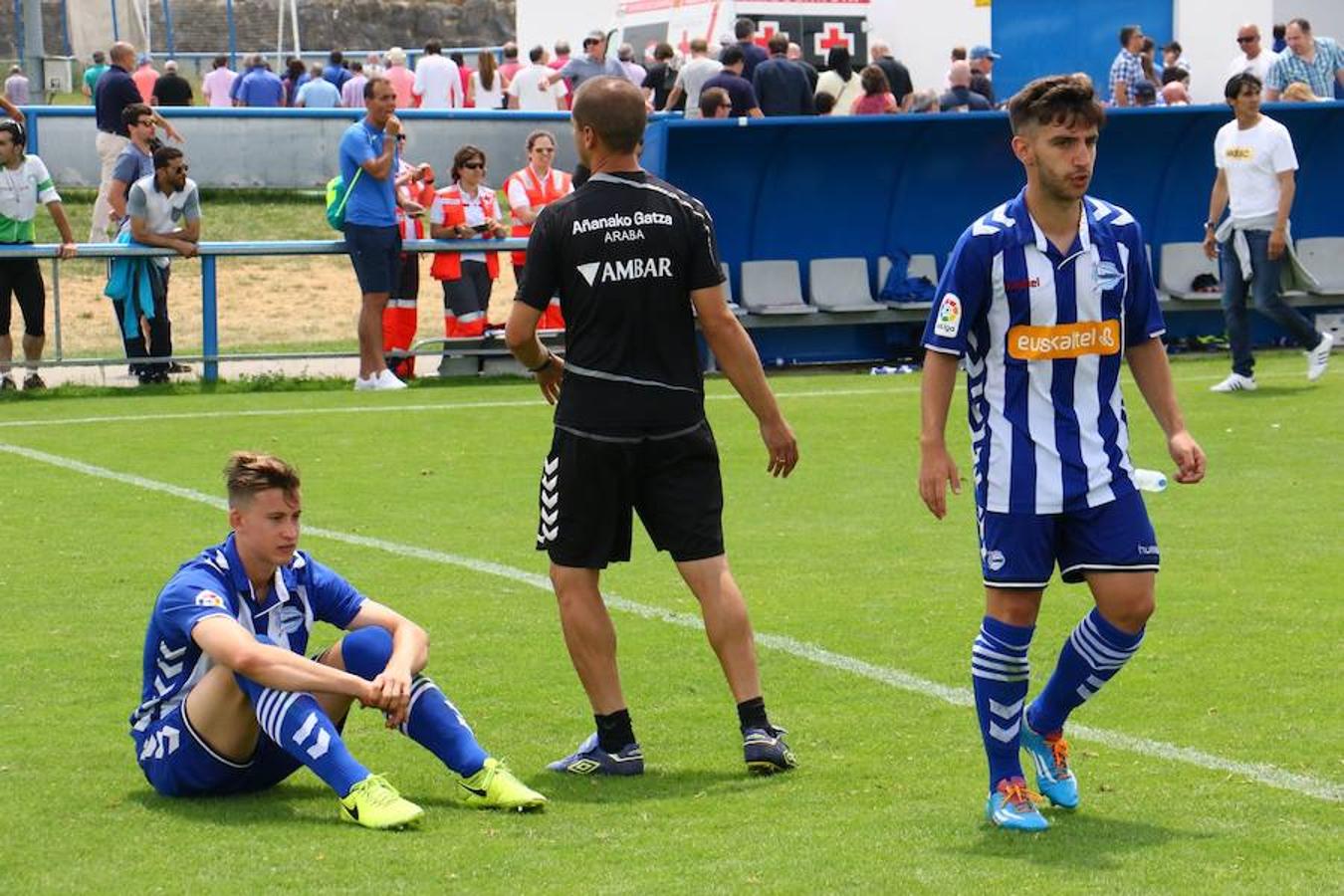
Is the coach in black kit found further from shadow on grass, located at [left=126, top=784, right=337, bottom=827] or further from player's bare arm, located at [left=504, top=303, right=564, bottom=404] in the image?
shadow on grass, located at [left=126, top=784, right=337, bottom=827]

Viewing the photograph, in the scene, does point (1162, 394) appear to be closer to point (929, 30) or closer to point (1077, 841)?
point (1077, 841)

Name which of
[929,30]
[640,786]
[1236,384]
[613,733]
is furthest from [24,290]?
[929,30]

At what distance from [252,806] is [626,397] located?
1530mm

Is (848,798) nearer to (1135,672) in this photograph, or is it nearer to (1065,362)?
(1065,362)

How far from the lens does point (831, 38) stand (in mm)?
35969

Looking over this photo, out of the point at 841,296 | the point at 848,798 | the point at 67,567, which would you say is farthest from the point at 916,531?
the point at 841,296

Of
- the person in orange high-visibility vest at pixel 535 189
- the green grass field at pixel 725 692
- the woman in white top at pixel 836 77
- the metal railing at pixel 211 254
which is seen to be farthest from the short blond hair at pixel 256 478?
the woman in white top at pixel 836 77

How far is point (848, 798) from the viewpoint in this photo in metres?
5.86

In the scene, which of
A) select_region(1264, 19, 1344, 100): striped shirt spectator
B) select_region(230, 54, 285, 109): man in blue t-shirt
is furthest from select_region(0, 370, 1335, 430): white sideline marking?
select_region(230, 54, 285, 109): man in blue t-shirt

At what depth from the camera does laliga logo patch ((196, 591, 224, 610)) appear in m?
5.73

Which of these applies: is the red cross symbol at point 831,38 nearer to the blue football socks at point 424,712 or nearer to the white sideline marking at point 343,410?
the white sideline marking at point 343,410

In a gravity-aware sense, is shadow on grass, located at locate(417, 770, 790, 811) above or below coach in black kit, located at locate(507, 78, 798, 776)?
below

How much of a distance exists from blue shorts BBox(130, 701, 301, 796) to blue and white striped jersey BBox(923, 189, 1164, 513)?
206 centimetres

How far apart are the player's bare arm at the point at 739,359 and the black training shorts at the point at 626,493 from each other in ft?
0.56
